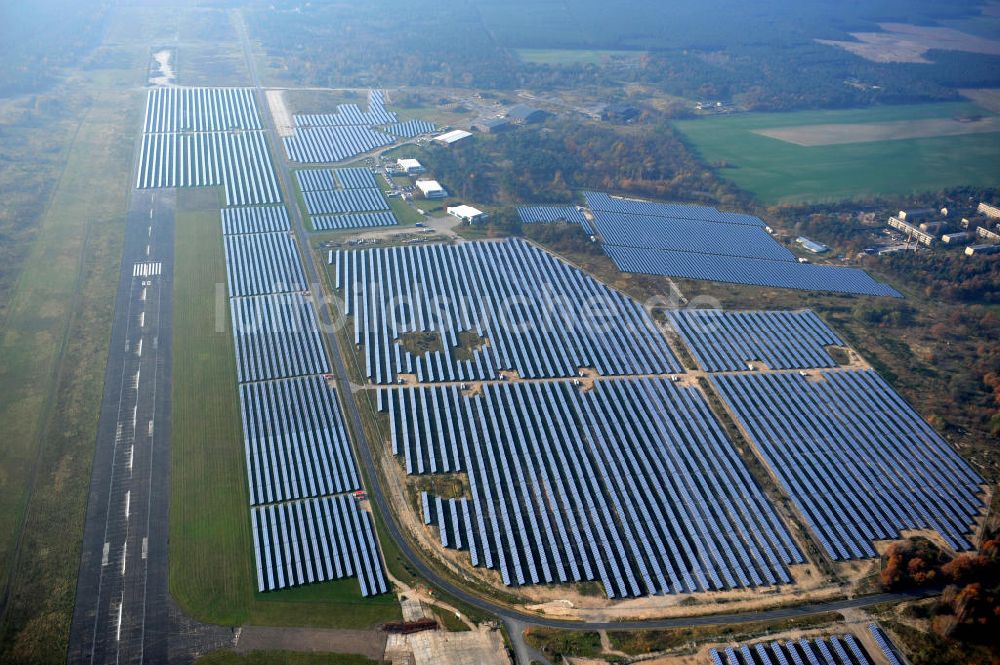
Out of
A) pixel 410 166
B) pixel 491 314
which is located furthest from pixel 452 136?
pixel 491 314

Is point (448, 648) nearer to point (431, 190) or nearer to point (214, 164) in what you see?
point (431, 190)

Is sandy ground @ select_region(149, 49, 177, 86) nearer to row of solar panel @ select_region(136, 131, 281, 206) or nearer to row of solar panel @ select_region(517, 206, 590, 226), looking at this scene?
row of solar panel @ select_region(136, 131, 281, 206)

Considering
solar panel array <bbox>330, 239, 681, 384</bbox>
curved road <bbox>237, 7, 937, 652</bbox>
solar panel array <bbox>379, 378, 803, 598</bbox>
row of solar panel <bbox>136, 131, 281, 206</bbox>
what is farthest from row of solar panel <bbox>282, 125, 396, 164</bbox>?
curved road <bbox>237, 7, 937, 652</bbox>

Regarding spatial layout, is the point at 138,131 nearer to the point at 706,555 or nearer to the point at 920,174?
the point at 706,555

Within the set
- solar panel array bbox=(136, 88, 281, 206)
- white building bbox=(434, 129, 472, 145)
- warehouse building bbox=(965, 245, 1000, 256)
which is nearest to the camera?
warehouse building bbox=(965, 245, 1000, 256)

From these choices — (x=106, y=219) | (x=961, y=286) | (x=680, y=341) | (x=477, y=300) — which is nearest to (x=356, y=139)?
(x=106, y=219)

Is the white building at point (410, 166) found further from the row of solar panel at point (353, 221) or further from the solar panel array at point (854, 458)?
the solar panel array at point (854, 458)
